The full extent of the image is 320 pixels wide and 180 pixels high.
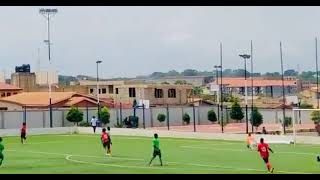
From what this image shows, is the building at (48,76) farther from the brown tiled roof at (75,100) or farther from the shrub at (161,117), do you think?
the shrub at (161,117)

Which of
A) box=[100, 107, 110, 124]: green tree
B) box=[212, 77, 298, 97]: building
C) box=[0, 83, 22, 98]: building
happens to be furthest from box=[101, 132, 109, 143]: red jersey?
box=[212, 77, 298, 97]: building

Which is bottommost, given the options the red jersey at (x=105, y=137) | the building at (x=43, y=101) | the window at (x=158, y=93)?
the red jersey at (x=105, y=137)

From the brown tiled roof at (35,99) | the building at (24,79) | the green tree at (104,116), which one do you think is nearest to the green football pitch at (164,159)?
the green tree at (104,116)

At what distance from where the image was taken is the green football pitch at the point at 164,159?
17.3 meters

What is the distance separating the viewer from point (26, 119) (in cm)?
4425

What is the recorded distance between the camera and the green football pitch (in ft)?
56.7

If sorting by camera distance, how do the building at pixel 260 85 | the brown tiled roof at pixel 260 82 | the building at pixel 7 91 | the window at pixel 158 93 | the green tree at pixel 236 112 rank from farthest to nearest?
1. the brown tiled roof at pixel 260 82
2. the building at pixel 260 85
3. the window at pixel 158 93
4. the building at pixel 7 91
5. the green tree at pixel 236 112

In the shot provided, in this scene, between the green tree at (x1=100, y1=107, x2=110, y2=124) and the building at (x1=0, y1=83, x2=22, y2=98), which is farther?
the building at (x1=0, y1=83, x2=22, y2=98)

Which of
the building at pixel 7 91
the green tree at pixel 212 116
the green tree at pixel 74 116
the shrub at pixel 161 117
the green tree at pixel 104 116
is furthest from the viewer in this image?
the building at pixel 7 91

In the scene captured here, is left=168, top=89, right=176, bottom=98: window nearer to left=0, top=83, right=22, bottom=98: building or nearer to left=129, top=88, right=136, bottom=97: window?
Result: left=129, top=88, right=136, bottom=97: window

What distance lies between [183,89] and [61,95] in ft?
57.3

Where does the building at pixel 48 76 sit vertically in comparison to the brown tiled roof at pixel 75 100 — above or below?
above

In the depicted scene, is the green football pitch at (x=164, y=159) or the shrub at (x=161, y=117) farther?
the shrub at (x=161, y=117)
